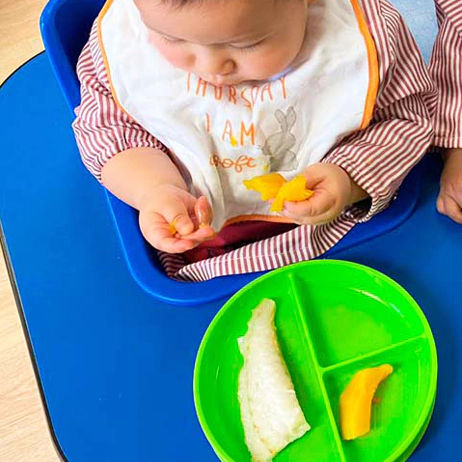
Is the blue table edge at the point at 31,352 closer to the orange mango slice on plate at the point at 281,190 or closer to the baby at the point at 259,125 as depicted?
the baby at the point at 259,125

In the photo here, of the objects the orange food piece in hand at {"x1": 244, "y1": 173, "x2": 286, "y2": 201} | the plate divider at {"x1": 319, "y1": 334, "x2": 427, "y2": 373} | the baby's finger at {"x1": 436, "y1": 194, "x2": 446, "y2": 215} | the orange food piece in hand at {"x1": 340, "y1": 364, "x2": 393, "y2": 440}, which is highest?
the orange food piece in hand at {"x1": 244, "y1": 173, "x2": 286, "y2": 201}

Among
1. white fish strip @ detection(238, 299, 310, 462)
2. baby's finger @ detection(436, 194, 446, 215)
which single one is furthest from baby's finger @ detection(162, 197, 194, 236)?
baby's finger @ detection(436, 194, 446, 215)

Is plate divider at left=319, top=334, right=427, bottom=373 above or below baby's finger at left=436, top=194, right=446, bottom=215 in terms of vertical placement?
Result: below

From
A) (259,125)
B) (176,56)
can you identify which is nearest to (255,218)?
(259,125)

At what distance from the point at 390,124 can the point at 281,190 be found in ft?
0.48

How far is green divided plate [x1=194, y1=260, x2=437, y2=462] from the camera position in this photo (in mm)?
558

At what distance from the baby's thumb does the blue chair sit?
8cm

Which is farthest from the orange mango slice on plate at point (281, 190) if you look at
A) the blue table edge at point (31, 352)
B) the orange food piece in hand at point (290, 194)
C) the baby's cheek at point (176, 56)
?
the blue table edge at point (31, 352)

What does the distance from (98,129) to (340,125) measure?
24 cm

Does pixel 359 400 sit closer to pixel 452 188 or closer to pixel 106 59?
pixel 452 188

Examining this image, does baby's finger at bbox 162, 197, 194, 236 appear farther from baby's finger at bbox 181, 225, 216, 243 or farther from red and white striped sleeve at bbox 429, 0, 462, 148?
red and white striped sleeve at bbox 429, 0, 462, 148

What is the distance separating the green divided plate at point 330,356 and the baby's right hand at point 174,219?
0.25ft

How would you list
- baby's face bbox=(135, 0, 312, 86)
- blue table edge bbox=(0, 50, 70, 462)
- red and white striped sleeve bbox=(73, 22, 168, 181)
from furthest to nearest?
red and white striped sleeve bbox=(73, 22, 168, 181) → blue table edge bbox=(0, 50, 70, 462) → baby's face bbox=(135, 0, 312, 86)

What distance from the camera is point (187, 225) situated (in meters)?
0.59
